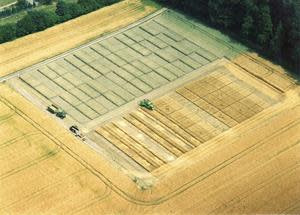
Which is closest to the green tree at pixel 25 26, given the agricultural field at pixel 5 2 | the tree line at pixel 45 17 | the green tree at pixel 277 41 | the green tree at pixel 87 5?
the tree line at pixel 45 17

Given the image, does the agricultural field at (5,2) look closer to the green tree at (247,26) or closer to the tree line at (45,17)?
the tree line at (45,17)

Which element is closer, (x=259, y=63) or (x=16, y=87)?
(x=16, y=87)

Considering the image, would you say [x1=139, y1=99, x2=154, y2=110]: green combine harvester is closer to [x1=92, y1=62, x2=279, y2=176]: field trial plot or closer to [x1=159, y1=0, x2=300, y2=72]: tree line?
[x1=92, y1=62, x2=279, y2=176]: field trial plot

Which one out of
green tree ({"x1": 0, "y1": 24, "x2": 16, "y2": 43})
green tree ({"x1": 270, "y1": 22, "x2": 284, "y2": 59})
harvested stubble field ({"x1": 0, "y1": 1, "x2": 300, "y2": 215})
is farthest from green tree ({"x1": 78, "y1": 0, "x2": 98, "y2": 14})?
green tree ({"x1": 270, "y1": 22, "x2": 284, "y2": 59})

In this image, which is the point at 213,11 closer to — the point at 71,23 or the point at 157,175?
the point at 71,23

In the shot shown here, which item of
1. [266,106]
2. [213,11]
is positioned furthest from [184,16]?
[266,106]
